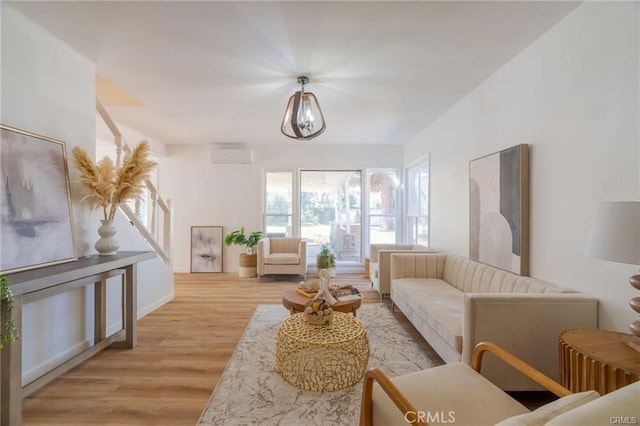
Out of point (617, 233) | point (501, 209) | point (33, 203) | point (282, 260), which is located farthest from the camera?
point (282, 260)

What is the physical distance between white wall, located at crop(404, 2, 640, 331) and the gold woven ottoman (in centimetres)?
151

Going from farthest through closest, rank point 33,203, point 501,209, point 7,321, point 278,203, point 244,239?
point 278,203, point 244,239, point 501,209, point 33,203, point 7,321

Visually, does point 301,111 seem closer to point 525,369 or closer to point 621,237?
point 621,237

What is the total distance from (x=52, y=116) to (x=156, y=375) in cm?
217

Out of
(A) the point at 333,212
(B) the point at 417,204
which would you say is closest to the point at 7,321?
(A) the point at 333,212

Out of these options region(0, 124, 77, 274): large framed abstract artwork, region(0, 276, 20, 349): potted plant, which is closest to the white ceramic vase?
region(0, 124, 77, 274): large framed abstract artwork

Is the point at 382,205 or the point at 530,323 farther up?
the point at 382,205

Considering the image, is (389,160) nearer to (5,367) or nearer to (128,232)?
(128,232)

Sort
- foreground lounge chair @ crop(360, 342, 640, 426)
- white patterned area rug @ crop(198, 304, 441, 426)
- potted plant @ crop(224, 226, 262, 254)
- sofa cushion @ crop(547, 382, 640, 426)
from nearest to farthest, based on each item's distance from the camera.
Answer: sofa cushion @ crop(547, 382, 640, 426), foreground lounge chair @ crop(360, 342, 640, 426), white patterned area rug @ crop(198, 304, 441, 426), potted plant @ crop(224, 226, 262, 254)

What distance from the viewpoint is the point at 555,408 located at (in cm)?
79

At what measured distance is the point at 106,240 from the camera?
2.57 metres

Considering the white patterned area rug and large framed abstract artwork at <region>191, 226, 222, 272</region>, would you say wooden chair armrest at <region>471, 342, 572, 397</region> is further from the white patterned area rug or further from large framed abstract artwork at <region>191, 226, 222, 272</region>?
large framed abstract artwork at <region>191, 226, 222, 272</region>

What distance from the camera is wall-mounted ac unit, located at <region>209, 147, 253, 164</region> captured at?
5805 millimetres

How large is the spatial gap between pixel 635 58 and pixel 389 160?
4.49m
